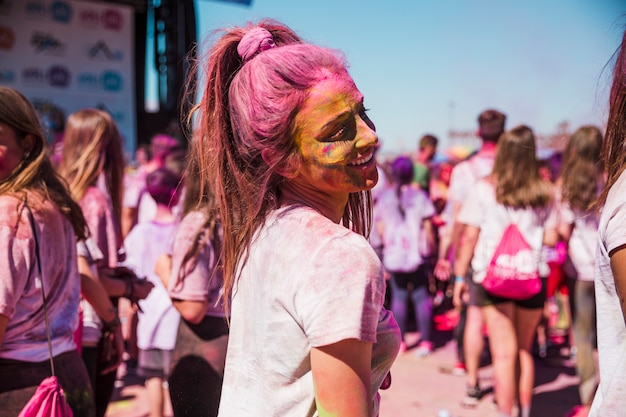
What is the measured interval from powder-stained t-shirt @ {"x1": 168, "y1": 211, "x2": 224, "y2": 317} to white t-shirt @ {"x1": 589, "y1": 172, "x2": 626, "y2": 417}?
4.96 feet

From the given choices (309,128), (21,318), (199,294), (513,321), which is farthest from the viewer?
(513,321)

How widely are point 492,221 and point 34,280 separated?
2.85 m

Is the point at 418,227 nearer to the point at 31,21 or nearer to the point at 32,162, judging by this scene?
the point at 32,162

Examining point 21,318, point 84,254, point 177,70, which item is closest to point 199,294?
point 84,254

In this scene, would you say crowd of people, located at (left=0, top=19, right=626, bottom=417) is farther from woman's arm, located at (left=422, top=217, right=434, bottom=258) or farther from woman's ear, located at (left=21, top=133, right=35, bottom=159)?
woman's arm, located at (left=422, top=217, right=434, bottom=258)

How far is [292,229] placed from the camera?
4.09 ft

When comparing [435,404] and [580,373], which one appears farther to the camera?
A: [435,404]

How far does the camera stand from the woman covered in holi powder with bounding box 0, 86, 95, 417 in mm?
1915

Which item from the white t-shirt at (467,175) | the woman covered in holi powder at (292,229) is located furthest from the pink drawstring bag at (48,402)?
the white t-shirt at (467,175)

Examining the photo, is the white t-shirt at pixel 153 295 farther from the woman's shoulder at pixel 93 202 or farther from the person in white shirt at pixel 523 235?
the person in white shirt at pixel 523 235

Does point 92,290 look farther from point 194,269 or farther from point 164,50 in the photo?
point 164,50

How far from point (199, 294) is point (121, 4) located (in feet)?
38.0

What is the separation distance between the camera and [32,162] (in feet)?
6.97

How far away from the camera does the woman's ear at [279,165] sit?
→ 4.24ft
